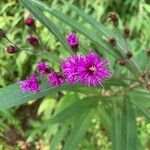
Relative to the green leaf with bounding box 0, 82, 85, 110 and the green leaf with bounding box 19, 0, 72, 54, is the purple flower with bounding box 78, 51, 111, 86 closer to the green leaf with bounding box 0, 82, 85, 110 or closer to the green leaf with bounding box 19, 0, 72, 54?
the green leaf with bounding box 19, 0, 72, 54

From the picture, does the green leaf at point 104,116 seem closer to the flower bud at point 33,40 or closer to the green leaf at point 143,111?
the green leaf at point 143,111

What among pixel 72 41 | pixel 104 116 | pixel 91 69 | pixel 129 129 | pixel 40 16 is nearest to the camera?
pixel 91 69

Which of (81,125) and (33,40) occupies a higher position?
(33,40)

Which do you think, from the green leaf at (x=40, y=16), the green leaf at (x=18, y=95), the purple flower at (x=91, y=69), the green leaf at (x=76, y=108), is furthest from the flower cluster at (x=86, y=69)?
the green leaf at (x=76, y=108)

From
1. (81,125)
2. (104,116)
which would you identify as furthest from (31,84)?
(104,116)

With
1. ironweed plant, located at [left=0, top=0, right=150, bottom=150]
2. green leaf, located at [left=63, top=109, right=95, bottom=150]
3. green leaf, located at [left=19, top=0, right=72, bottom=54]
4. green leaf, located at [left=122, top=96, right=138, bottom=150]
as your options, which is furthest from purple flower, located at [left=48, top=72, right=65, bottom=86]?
green leaf, located at [left=63, top=109, right=95, bottom=150]

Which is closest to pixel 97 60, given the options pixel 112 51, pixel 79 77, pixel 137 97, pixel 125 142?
pixel 79 77

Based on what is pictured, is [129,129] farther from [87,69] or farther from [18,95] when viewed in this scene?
[87,69]
